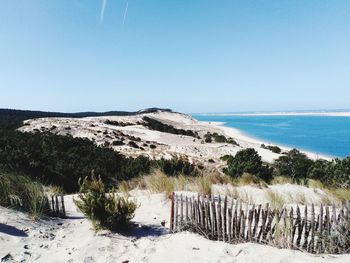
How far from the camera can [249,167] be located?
597 inches

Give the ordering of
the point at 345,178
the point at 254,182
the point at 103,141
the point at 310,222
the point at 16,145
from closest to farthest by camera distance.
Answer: the point at 310,222, the point at 254,182, the point at 345,178, the point at 16,145, the point at 103,141

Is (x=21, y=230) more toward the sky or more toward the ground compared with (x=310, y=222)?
more toward the ground

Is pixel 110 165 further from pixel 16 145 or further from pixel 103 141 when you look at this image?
pixel 103 141

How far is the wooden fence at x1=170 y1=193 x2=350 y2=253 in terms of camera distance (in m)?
4.95

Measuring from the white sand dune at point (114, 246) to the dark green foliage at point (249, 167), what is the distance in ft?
28.8

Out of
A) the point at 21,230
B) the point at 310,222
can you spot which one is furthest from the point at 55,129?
the point at 310,222

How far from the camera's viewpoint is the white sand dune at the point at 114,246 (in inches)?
193

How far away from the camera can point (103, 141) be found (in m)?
28.7

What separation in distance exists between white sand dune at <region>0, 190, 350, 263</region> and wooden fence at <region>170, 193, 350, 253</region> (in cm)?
20

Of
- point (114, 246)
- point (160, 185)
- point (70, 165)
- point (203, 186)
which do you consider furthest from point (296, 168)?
point (114, 246)

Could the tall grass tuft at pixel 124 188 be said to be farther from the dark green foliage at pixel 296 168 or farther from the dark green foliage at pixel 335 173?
the dark green foliage at pixel 296 168

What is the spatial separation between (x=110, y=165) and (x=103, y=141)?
15045mm

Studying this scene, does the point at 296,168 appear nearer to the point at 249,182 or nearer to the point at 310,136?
the point at 249,182

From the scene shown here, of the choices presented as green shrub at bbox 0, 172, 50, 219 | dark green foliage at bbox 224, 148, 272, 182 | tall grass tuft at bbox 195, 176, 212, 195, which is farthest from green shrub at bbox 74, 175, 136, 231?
dark green foliage at bbox 224, 148, 272, 182
